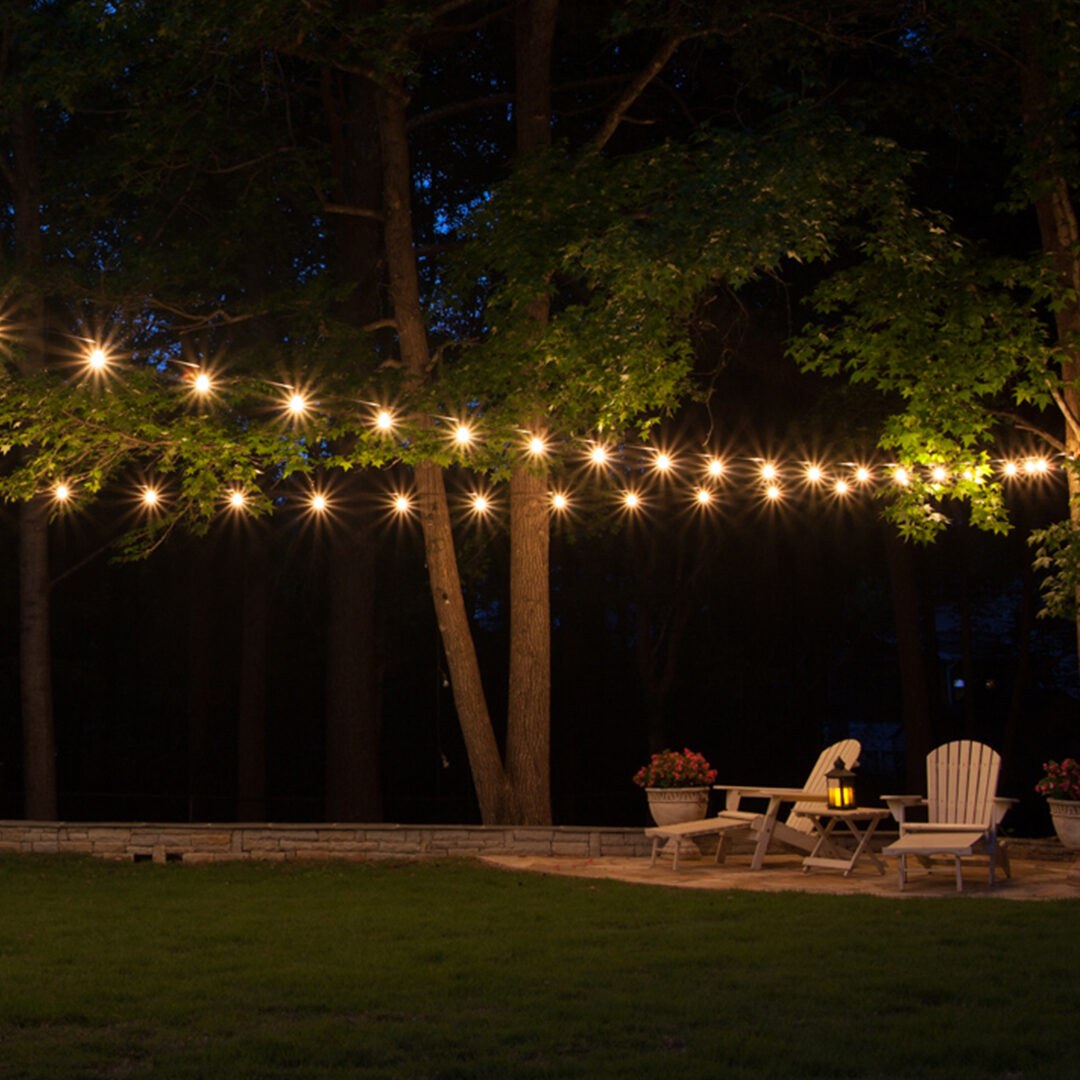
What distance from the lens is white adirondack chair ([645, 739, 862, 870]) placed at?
8.45 metres

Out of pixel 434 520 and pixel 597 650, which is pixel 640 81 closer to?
pixel 434 520

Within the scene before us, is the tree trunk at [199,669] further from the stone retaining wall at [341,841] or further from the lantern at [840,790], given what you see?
the lantern at [840,790]

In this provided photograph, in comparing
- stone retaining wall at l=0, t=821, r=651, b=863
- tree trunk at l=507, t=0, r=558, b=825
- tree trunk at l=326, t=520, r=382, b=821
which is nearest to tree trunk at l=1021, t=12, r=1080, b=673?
tree trunk at l=507, t=0, r=558, b=825

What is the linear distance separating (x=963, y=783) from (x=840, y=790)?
2.51 ft

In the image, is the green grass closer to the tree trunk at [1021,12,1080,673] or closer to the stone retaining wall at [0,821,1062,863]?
the stone retaining wall at [0,821,1062,863]

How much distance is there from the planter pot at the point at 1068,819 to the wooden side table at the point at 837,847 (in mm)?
1124

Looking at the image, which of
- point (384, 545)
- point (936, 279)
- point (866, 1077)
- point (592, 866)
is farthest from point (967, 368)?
point (384, 545)

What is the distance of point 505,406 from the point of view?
9945 mm

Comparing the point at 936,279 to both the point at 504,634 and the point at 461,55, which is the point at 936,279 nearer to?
the point at 461,55

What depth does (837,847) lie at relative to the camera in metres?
8.99

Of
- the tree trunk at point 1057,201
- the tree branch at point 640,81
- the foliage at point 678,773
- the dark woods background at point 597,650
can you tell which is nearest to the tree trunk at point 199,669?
the dark woods background at point 597,650

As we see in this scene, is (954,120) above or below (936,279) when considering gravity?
above

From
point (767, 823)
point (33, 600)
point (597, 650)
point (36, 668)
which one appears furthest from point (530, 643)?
point (597, 650)

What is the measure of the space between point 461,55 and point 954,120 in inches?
223
